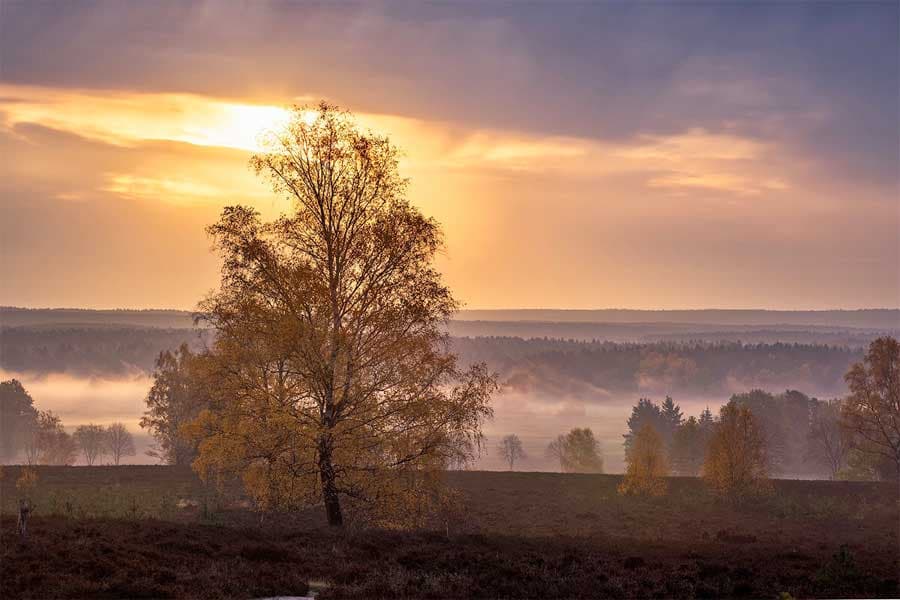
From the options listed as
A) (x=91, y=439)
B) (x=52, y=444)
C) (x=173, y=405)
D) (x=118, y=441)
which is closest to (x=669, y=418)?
(x=173, y=405)

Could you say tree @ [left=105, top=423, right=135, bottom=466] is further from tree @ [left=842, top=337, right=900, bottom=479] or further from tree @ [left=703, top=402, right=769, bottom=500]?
tree @ [left=842, top=337, right=900, bottom=479]

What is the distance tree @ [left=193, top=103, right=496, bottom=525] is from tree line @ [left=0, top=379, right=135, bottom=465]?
92.1 m

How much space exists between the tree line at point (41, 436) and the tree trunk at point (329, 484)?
91.9m

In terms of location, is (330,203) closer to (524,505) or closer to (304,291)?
(304,291)

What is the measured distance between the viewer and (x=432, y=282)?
2661 centimetres

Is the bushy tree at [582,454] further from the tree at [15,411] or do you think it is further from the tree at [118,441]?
the tree at [15,411]

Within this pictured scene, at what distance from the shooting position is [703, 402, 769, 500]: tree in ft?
159

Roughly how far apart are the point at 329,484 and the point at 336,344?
4.65 metres

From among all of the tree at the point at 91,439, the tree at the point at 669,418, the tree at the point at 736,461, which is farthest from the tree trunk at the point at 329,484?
the tree at the point at 91,439

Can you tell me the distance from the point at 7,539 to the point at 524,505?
3107 centimetres

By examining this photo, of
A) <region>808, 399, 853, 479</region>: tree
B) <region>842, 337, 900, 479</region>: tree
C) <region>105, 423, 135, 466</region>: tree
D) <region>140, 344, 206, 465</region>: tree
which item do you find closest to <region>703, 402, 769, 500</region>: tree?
<region>842, 337, 900, 479</region>: tree

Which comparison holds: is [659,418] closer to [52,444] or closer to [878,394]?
[878,394]

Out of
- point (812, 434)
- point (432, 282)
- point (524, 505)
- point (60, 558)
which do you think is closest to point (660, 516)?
point (524, 505)

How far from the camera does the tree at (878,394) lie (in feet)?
200
